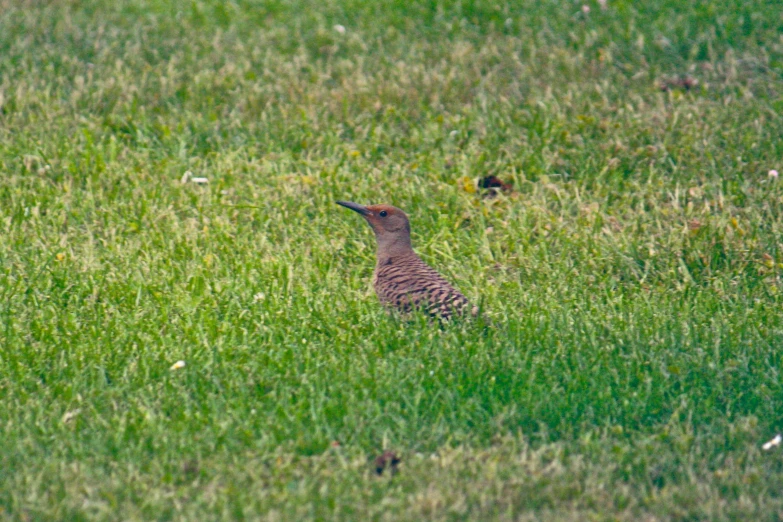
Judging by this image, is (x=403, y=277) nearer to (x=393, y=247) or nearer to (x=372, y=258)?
(x=393, y=247)

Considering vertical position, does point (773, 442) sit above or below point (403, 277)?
above

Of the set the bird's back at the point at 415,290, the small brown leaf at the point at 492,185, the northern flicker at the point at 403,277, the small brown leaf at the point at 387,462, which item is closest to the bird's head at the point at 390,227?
the northern flicker at the point at 403,277

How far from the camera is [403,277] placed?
551 cm

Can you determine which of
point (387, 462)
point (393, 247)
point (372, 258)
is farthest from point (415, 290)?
point (387, 462)

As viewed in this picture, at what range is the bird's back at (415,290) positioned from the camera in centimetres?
525

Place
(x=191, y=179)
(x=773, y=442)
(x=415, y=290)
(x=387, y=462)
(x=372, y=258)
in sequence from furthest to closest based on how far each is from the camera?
(x=191, y=179) < (x=372, y=258) < (x=415, y=290) < (x=773, y=442) < (x=387, y=462)

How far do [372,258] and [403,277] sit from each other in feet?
3.04

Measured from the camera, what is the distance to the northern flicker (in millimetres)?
5258

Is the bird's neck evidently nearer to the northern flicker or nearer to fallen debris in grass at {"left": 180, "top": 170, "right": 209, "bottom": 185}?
the northern flicker

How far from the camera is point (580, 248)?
635 centimetres

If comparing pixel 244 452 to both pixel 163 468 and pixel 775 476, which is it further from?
pixel 775 476

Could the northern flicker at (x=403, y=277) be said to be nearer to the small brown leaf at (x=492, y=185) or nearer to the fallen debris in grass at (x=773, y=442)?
the small brown leaf at (x=492, y=185)

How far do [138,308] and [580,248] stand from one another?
100 inches

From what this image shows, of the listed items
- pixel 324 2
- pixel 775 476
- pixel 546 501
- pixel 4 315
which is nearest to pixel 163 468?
pixel 546 501
